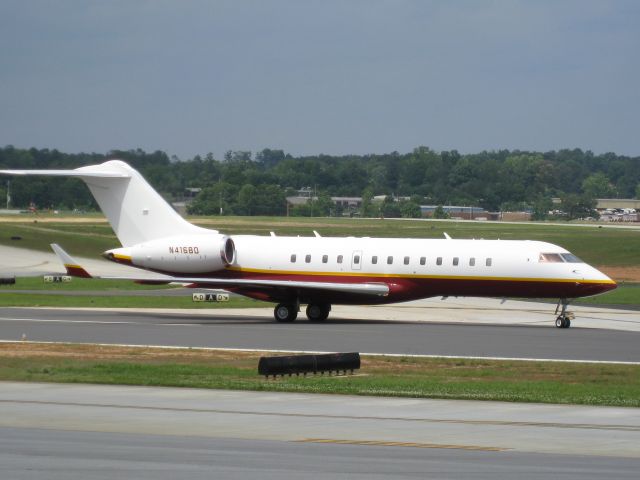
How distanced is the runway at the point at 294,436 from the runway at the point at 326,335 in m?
10.7

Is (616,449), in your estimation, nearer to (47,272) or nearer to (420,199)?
(47,272)

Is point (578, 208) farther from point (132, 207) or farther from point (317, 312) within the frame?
point (132, 207)

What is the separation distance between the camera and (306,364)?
2562cm

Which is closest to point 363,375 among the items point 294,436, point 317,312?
point 294,436

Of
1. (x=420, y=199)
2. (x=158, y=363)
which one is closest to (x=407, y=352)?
(x=158, y=363)

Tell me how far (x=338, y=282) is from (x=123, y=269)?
36166mm

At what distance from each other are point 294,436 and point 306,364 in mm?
8112

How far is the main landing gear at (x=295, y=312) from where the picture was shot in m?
43.0

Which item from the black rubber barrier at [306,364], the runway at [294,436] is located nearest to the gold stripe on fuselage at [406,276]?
the black rubber barrier at [306,364]

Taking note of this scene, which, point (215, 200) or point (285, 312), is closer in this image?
point (285, 312)

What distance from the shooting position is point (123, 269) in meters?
77.1

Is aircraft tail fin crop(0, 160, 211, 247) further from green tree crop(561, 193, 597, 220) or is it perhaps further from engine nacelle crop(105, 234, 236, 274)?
green tree crop(561, 193, 597, 220)

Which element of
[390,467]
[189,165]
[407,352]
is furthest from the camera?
[189,165]

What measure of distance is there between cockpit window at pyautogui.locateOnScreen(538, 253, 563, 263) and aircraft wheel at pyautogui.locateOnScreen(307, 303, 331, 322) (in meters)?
7.51
